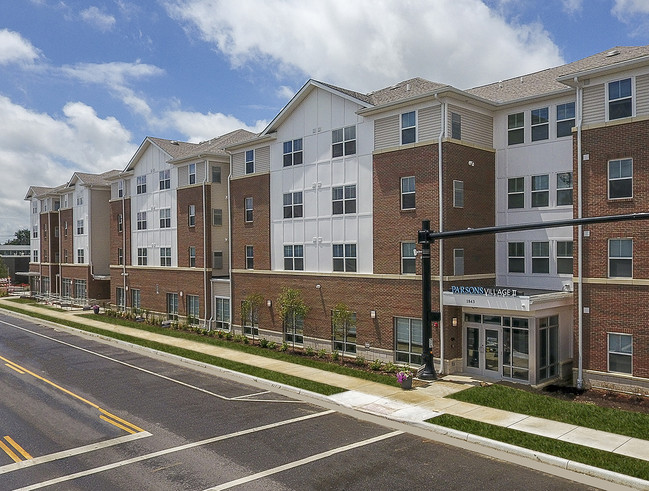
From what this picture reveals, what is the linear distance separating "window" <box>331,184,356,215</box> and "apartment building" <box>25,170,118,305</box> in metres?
32.9

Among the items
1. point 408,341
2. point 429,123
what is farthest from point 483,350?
point 429,123

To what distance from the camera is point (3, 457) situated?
14156mm

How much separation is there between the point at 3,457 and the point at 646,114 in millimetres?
23027

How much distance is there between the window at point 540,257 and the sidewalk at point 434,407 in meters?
6.20

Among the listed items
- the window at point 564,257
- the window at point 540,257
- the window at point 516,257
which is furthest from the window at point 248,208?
the window at point 564,257

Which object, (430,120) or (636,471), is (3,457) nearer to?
(636,471)

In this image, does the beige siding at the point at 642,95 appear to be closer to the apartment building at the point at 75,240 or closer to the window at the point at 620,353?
the window at the point at 620,353

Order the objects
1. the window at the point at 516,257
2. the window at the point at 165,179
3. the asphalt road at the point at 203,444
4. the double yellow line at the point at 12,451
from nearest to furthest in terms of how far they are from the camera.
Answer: the asphalt road at the point at 203,444, the double yellow line at the point at 12,451, the window at the point at 516,257, the window at the point at 165,179

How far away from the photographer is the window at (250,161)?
33.7 metres

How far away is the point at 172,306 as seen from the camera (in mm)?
41906

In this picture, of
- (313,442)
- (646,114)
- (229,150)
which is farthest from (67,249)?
(646,114)


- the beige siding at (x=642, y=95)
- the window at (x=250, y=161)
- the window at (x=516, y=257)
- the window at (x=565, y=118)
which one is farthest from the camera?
the window at (x=250, y=161)

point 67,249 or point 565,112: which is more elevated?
point 565,112

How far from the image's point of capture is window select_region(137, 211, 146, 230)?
4509cm
